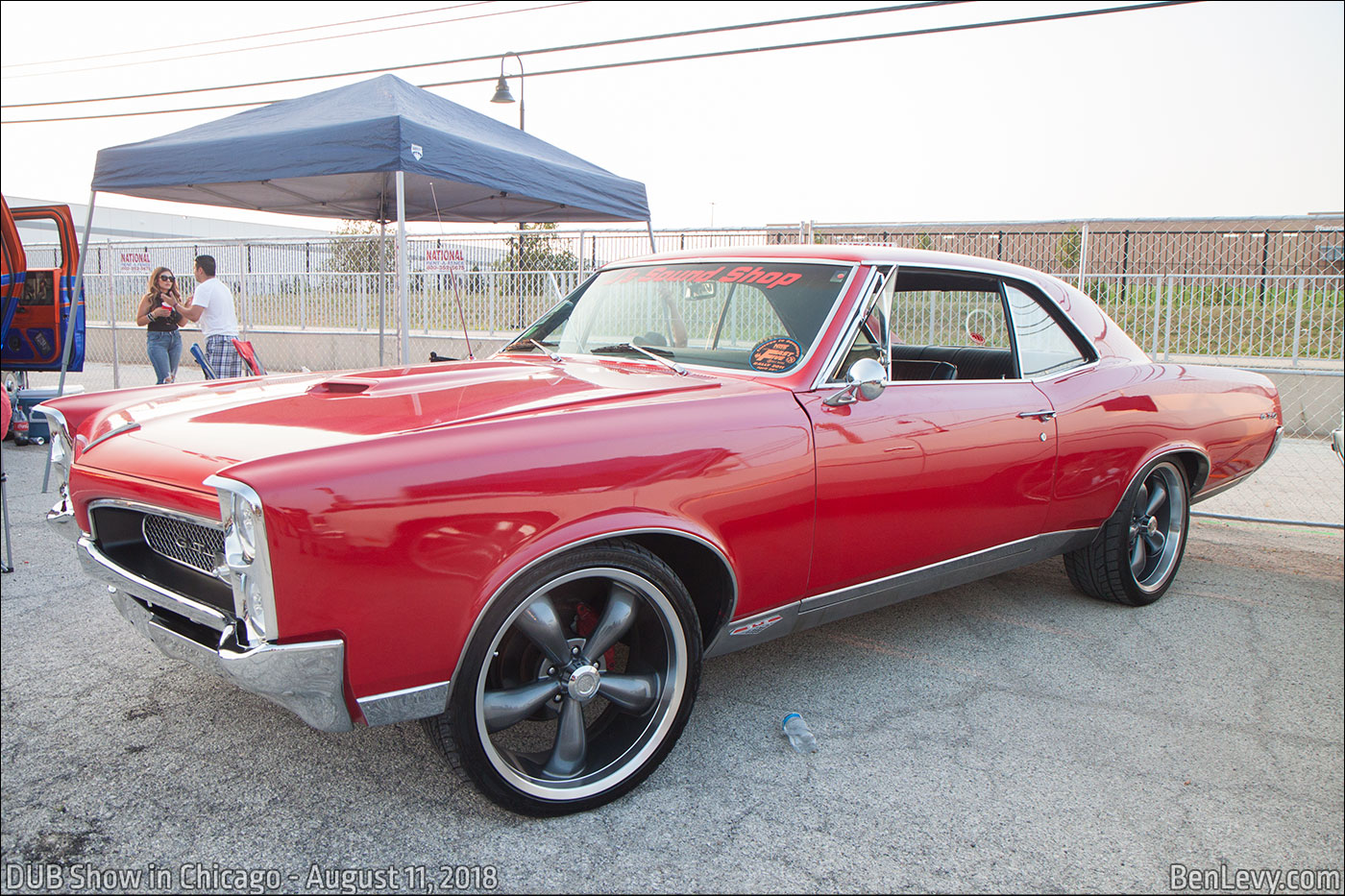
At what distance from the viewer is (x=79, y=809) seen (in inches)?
90.1

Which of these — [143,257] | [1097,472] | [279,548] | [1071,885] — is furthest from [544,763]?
[143,257]

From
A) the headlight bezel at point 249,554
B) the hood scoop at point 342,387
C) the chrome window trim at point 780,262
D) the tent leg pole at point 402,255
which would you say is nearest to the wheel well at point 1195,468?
the chrome window trim at point 780,262

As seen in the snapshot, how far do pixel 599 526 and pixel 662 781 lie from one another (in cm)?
81

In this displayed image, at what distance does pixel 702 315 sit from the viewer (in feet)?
11.2

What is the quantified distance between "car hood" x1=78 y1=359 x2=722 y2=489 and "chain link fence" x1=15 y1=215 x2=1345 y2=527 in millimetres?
4497

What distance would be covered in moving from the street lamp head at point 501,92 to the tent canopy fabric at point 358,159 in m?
9.28

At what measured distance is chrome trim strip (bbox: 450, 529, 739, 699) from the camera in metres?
2.11

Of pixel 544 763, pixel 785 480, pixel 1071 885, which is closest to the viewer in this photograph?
pixel 1071 885

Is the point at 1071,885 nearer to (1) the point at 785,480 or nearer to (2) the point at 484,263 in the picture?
(1) the point at 785,480

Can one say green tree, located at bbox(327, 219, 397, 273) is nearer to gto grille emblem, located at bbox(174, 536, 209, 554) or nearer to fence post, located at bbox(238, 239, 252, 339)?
fence post, located at bbox(238, 239, 252, 339)

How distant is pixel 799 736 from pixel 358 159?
15.4 feet

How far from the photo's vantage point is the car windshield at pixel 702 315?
3107mm

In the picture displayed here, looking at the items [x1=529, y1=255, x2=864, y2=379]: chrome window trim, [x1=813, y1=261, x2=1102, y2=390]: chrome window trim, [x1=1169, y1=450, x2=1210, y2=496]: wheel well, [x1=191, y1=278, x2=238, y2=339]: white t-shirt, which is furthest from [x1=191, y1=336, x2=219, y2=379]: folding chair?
[x1=1169, y1=450, x2=1210, y2=496]: wheel well

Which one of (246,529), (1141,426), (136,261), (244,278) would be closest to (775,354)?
(246,529)
